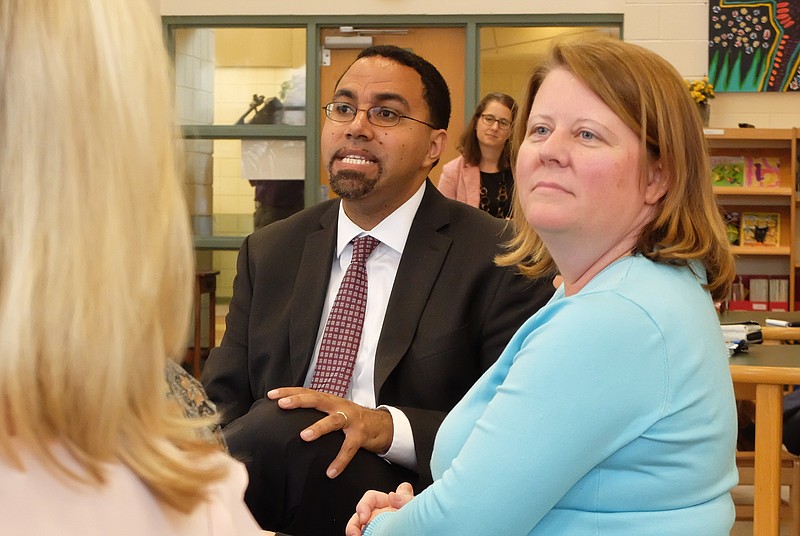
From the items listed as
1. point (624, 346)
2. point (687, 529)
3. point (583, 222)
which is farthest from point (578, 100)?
point (687, 529)

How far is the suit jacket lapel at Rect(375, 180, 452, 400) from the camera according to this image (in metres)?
2.04

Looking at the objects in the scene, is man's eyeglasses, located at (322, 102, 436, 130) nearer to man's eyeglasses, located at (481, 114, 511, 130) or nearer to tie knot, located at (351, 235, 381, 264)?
tie knot, located at (351, 235, 381, 264)

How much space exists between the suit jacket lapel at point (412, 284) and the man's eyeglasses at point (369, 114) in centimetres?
26

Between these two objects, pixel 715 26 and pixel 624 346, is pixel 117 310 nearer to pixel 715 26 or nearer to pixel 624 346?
pixel 624 346

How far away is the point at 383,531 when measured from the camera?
1396mm

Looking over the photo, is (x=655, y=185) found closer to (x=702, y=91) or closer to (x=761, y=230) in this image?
(x=702, y=91)

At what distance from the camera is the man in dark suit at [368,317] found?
5.81ft

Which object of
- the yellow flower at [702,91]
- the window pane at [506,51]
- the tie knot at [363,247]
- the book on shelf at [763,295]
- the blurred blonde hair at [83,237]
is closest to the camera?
the blurred blonde hair at [83,237]

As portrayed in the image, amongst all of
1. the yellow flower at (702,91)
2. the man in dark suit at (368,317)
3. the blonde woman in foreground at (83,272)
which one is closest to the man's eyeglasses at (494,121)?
the yellow flower at (702,91)

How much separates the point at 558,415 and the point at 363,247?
111 cm

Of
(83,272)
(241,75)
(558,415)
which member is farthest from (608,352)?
(241,75)

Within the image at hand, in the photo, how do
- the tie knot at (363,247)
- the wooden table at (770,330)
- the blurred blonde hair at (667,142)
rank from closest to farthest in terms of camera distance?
the blurred blonde hair at (667,142) < the tie knot at (363,247) < the wooden table at (770,330)

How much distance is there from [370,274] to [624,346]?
1115mm

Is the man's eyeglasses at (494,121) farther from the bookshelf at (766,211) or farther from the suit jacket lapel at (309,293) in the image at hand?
the suit jacket lapel at (309,293)
